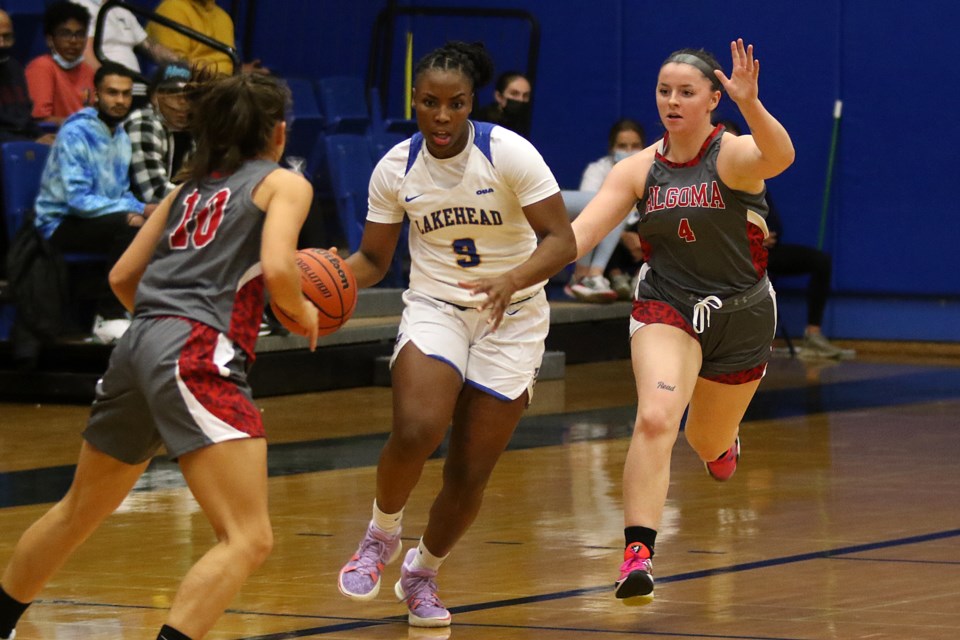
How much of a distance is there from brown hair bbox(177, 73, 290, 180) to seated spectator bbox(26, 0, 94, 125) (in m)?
7.06

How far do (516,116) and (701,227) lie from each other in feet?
22.6

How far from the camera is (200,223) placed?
14.8 feet

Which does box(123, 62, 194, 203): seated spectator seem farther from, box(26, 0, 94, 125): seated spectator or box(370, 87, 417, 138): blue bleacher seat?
box(370, 87, 417, 138): blue bleacher seat

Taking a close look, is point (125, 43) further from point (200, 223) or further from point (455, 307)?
point (200, 223)

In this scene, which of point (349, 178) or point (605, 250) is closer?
point (349, 178)

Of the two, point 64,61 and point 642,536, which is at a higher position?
point 64,61

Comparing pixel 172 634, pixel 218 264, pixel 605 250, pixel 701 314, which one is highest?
pixel 218 264

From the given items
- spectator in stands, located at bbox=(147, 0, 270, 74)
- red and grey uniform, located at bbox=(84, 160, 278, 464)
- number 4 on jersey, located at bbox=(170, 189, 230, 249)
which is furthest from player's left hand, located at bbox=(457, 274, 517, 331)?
spectator in stands, located at bbox=(147, 0, 270, 74)

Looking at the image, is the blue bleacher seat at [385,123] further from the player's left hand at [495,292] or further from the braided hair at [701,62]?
the player's left hand at [495,292]

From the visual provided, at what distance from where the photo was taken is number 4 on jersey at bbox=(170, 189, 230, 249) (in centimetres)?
451

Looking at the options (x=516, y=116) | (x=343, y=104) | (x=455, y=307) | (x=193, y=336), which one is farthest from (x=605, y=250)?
(x=193, y=336)

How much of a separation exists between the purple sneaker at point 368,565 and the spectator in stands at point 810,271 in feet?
26.8

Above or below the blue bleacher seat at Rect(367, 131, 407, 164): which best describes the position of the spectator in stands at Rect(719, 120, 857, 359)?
below

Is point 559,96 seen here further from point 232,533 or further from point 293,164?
point 232,533
